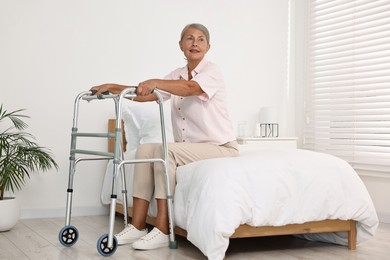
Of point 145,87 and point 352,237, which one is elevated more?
point 145,87

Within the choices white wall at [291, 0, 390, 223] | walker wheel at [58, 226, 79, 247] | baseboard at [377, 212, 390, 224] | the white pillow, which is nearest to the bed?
walker wheel at [58, 226, 79, 247]

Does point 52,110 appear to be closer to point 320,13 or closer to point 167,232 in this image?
point 167,232

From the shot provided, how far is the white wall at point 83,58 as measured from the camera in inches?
167

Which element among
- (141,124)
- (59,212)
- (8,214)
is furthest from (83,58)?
(8,214)

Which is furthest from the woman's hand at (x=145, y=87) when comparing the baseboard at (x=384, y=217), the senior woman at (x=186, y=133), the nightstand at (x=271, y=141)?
the baseboard at (x=384, y=217)

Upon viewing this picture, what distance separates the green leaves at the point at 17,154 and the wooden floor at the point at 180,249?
14.9 inches

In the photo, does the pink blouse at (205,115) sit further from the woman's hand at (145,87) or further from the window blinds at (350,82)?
the window blinds at (350,82)

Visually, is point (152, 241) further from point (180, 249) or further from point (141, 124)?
point (141, 124)

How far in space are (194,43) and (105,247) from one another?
126cm

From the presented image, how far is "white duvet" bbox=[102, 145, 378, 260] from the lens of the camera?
8.77ft

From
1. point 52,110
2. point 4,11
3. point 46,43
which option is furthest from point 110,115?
point 4,11

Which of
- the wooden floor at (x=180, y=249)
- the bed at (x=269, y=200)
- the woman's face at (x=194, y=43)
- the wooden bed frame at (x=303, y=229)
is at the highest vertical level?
the woman's face at (x=194, y=43)

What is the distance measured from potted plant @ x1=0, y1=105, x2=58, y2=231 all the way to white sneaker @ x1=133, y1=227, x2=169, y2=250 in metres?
1.15

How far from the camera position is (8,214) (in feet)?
12.0
